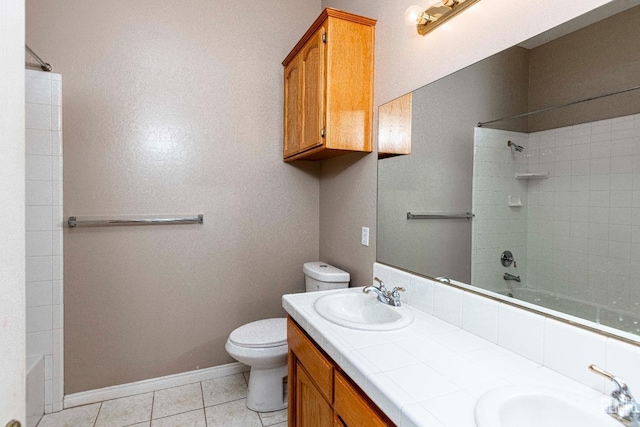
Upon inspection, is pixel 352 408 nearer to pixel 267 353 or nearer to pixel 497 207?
pixel 497 207

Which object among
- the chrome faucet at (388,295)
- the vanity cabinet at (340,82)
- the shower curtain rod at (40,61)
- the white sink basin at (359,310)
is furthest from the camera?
the shower curtain rod at (40,61)

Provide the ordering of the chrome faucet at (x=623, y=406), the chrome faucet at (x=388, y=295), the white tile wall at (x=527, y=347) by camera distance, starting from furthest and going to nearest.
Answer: the chrome faucet at (x=388, y=295) < the white tile wall at (x=527, y=347) < the chrome faucet at (x=623, y=406)

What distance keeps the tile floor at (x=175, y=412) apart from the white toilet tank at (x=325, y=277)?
77 centimetres

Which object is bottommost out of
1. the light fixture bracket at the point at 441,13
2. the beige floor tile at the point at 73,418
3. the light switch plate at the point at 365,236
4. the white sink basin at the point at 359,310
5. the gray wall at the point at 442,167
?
the beige floor tile at the point at 73,418

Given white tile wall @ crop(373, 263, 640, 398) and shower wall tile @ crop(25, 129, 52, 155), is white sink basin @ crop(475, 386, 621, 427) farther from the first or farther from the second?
shower wall tile @ crop(25, 129, 52, 155)

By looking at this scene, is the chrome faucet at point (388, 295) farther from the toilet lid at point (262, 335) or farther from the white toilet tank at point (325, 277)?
the toilet lid at point (262, 335)

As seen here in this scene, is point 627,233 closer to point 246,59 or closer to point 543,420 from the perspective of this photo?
point 543,420

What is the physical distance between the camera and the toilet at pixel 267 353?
1.89 meters

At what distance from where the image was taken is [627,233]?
82cm

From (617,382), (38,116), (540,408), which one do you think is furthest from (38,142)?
(617,382)

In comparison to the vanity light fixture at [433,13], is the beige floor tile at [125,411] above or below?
below

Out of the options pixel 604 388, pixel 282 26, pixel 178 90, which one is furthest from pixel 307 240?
pixel 604 388

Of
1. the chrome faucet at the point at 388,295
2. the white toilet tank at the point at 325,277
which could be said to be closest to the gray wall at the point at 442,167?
the chrome faucet at the point at 388,295

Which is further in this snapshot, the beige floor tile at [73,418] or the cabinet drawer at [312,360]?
the beige floor tile at [73,418]
